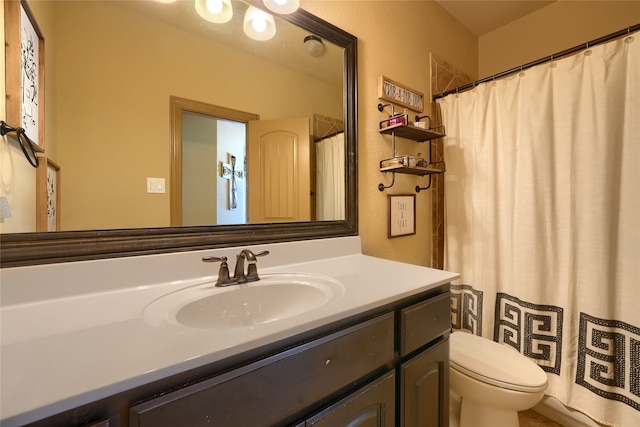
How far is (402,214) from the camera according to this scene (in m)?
1.55

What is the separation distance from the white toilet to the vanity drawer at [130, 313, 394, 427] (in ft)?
2.12

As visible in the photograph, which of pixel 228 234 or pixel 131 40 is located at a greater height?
pixel 131 40

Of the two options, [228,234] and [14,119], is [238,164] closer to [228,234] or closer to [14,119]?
[228,234]

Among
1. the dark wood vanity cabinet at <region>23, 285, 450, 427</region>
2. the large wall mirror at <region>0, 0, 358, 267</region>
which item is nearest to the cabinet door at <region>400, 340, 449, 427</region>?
the dark wood vanity cabinet at <region>23, 285, 450, 427</region>

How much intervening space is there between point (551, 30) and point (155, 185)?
2689mm

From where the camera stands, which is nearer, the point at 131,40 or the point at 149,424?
the point at 149,424

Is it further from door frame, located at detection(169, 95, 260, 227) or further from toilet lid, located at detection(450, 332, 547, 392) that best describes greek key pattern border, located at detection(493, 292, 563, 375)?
door frame, located at detection(169, 95, 260, 227)

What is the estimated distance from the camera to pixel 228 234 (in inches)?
37.8

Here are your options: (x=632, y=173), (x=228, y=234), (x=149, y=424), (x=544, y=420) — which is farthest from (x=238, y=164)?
(x=544, y=420)

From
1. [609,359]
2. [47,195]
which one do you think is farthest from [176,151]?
[609,359]

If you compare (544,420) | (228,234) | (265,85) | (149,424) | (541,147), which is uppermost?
(265,85)

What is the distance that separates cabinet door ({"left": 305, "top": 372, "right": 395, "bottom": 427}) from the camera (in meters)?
0.61

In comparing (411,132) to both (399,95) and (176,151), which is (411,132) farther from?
(176,151)

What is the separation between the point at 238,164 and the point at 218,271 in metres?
0.41
